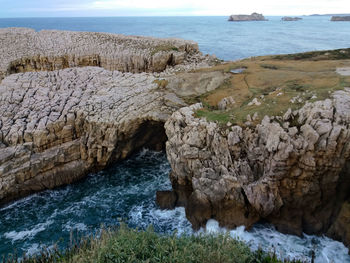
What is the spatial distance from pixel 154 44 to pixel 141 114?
643 inches

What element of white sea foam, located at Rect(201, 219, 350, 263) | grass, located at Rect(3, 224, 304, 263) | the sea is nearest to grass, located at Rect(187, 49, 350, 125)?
white sea foam, located at Rect(201, 219, 350, 263)

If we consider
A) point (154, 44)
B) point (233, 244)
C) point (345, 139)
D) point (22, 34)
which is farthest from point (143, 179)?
point (22, 34)

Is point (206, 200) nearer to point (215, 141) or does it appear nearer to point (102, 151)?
point (215, 141)

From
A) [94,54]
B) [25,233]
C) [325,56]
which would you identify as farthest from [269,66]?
[25,233]

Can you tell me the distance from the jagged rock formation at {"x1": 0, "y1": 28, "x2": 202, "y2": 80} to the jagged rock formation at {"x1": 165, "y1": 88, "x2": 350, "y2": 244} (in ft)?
57.5

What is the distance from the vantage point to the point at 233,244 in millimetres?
11891

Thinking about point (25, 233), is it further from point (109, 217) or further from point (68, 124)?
point (68, 124)

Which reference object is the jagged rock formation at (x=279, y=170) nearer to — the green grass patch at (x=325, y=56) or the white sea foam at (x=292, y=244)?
the white sea foam at (x=292, y=244)

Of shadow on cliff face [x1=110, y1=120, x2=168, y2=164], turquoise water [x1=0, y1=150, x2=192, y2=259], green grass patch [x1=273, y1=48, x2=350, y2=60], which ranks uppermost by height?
green grass patch [x1=273, y1=48, x2=350, y2=60]

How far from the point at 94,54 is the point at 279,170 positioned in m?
24.8

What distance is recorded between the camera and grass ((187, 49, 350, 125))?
1745 cm

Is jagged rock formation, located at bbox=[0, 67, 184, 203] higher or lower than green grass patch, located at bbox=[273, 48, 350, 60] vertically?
lower

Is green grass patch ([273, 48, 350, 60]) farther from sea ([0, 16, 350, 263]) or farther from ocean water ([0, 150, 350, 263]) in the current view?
ocean water ([0, 150, 350, 263])

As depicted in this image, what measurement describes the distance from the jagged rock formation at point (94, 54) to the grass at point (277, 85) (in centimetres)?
863
